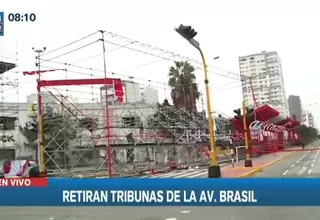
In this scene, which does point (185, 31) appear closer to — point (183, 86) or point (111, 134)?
point (111, 134)

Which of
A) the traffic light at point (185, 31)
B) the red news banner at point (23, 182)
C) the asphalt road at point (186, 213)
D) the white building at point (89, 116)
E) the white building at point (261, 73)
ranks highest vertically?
the white building at point (261, 73)

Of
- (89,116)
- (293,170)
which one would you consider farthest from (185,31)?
(89,116)

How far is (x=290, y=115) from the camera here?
2822 inches

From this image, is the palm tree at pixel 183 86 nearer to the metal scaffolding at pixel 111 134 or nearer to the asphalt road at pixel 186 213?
the metal scaffolding at pixel 111 134

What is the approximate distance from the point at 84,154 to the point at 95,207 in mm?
19339

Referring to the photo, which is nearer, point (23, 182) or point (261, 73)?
point (23, 182)

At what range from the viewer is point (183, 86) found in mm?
52750

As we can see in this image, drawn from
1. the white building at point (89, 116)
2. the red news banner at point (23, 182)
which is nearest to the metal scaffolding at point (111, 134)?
the white building at point (89, 116)

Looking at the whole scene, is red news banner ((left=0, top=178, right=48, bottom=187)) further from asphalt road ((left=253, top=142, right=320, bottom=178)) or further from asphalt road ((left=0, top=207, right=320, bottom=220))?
asphalt road ((left=253, top=142, right=320, bottom=178))

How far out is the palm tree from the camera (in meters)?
51.2

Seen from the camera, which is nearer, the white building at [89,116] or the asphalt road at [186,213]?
the asphalt road at [186,213]

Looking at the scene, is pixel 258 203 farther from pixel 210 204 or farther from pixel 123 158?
pixel 123 158

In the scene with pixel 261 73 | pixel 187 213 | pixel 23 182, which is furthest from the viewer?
pixel 261 73

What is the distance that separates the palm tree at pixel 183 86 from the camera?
2014 inches
